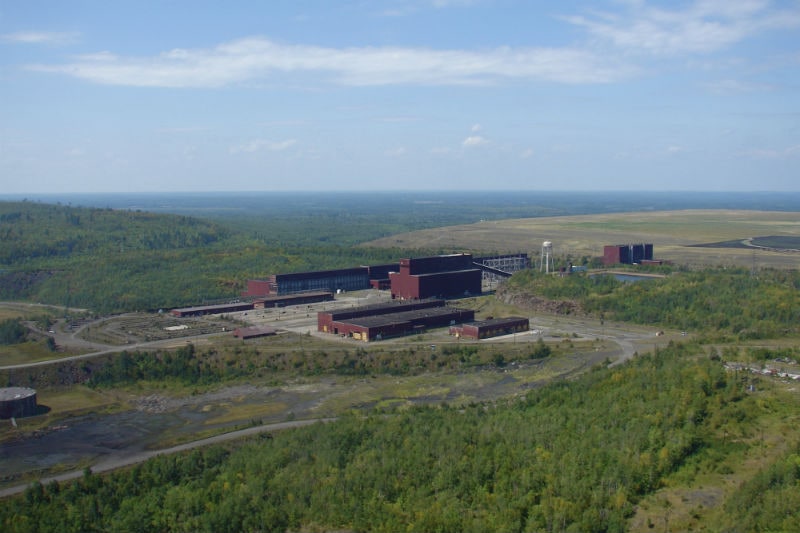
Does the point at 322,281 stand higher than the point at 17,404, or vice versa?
the point at 322,281

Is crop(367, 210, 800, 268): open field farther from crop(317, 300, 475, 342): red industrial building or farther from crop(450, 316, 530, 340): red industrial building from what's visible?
crop(317, 300, 475, 342): red industrial building

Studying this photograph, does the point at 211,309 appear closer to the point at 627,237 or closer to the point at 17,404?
the point at 17,404

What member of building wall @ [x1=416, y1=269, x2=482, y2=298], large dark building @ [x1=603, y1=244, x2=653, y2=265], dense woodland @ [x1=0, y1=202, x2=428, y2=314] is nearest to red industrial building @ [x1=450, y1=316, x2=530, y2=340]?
building wall @ [x1=416, y1=269, x2=482, y2=298]

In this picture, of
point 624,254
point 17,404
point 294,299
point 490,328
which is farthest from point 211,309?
point 624,254

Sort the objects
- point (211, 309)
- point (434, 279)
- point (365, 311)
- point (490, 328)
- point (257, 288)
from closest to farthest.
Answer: point (490, 328), point (365, 311), point (211, 309), point (434, 279), point (257, 288)

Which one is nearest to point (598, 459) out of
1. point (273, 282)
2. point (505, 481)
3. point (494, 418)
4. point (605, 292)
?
point (505, 481)

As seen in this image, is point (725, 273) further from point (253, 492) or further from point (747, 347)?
point (253, 492)
